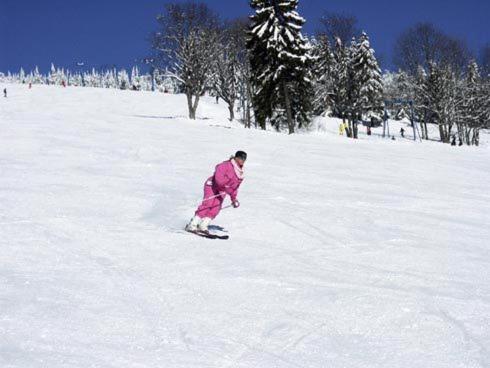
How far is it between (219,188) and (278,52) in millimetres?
27081

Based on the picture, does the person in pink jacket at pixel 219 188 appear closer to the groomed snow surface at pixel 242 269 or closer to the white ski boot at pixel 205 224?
the white ski boot at pixel 205 224

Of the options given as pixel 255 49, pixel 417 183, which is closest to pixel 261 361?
pixel 417 183

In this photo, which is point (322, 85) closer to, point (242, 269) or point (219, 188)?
point (219, 188)

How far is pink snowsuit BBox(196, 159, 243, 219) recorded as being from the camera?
8617 millimetres

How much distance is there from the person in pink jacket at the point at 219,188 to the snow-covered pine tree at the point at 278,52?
2519cm

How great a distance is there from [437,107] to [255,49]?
2055 cm

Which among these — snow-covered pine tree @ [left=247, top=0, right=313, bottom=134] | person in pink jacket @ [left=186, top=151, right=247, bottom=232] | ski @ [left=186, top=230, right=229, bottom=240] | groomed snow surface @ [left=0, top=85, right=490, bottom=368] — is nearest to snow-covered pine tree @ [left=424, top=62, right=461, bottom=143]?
snow-covered pine tree @ [left=247, top=0, right=313, bottom=134]

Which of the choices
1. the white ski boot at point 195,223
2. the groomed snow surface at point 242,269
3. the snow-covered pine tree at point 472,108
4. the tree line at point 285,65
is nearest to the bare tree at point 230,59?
the tree line at point 285,65

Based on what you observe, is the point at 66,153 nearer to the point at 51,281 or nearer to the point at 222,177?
the point at 222,177

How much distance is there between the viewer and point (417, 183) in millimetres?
15617

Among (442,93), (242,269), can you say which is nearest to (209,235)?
(242,269)

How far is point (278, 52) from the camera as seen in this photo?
113 feet

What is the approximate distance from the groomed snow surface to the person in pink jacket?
1.41ft

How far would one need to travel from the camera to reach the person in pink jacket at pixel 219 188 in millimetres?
8602
